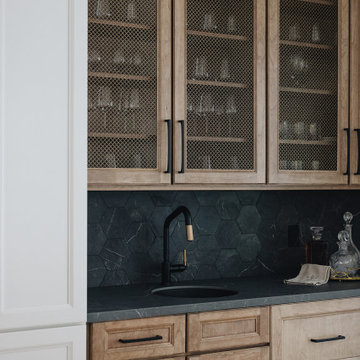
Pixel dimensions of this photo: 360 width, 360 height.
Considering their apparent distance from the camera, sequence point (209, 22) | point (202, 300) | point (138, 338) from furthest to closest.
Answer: point (209, 22) → point (202, 300) → point (138, 338)

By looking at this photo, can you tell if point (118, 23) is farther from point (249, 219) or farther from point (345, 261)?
point (345, 261)

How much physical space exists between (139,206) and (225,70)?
0.77 meters

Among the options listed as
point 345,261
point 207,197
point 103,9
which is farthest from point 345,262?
point 103,9

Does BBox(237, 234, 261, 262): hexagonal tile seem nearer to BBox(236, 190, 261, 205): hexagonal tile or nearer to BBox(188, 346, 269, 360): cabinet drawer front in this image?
BBox(236, 190, 261, 205): hexagonal tile

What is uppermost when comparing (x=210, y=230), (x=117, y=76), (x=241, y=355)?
(x=117, y=76)

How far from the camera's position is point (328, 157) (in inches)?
127

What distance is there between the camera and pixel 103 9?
2688 millimetres

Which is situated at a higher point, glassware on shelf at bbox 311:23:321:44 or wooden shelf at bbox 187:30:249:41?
glassware on shelf at bbox 311:23:321:44

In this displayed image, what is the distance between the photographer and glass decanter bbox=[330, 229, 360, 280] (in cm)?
317

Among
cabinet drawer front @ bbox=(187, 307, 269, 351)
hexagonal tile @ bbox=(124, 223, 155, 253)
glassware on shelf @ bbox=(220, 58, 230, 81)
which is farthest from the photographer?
hexagonal tile @ bbox=(124, 223, 155, 253)

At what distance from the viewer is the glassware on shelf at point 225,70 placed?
297 centimetres

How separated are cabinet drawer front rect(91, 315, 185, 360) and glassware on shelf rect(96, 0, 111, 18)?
49.8 inches
